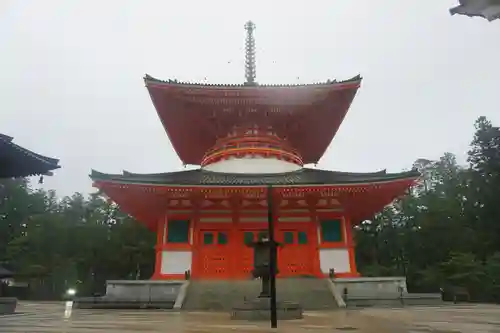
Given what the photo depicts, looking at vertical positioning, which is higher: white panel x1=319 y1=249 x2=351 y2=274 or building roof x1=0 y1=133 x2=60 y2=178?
building roof x1=0 y1=133 x2=60 y2=178

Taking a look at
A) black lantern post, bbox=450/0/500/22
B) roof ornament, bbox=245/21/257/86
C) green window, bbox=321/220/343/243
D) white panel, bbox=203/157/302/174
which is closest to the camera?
black lantern post, bbox=450/0/500/22

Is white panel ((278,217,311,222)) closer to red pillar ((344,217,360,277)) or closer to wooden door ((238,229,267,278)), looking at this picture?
wooden door ((238,229,267,278))

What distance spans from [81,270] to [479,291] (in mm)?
32909

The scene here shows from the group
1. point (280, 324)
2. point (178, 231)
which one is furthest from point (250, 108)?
point (280, 324)

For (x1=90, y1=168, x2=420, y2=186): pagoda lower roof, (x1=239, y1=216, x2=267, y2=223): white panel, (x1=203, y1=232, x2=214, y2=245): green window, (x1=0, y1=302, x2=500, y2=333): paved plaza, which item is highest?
(x1=90, y1=168, x2=420, y2=186): pagoda lower roof

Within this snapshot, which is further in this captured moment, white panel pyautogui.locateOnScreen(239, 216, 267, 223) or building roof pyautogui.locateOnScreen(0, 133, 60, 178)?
white panel pyautogui.locateOnScreen(239, 216, 267, 223)

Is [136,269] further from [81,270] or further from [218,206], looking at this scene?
[218,206]

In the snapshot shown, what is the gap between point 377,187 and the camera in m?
21.1

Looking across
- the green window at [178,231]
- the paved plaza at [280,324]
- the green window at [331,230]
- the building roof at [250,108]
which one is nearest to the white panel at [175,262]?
the green window at [178,231]

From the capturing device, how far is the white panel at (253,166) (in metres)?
25.1

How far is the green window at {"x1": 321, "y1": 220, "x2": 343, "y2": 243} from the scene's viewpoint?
22891 millimetres

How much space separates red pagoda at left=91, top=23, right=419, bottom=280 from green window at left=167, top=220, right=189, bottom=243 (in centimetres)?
5

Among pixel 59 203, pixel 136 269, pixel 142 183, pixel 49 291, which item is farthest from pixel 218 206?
pixel 59 203

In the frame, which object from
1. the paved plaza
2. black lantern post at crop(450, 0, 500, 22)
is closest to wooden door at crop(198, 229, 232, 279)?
the paved plaza
